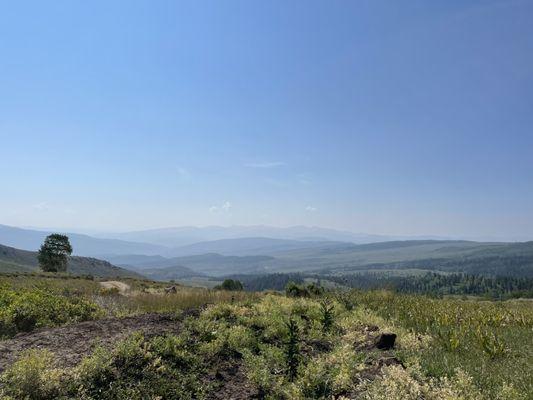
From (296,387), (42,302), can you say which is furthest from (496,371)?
(42,302)

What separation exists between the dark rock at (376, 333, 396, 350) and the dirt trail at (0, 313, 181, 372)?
189 inches

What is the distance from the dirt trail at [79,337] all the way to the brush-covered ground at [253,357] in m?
0.03

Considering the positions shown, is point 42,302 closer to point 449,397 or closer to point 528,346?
point 449,397

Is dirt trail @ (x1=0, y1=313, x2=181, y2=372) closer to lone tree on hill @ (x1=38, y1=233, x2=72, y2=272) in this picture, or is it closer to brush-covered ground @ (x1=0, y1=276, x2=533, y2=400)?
brush-covered ground @ (x1=0, y1=276, x2=533, y2=400)

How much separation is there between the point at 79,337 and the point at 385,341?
6944 millimetres

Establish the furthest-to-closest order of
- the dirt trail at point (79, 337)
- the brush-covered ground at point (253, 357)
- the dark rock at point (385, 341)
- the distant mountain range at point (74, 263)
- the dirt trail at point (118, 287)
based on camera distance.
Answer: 1. the distant mountain range at point (74, 263)
2. the dirt trail at point (118, 287)
3. the dark rock at point (385, 341)
4. the dirt trail at point (79, 337)
5. the brush-covered ground at point (253, 357)

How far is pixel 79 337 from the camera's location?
28.3ft

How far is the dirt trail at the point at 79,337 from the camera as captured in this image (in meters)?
7.31

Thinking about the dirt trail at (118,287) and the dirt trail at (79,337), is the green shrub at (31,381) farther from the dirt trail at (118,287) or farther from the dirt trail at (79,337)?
the dirt trail at (118,287)

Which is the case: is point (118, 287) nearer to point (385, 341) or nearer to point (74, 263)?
point (385, 341)

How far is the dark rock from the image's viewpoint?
8727 mm

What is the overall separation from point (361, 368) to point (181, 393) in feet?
9.89

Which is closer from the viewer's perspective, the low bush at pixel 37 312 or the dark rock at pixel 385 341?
the dark rock at pixel 385 341

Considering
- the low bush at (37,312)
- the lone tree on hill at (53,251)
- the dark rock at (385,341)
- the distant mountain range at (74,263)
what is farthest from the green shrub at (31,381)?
the distant mountain range at (74,263)
